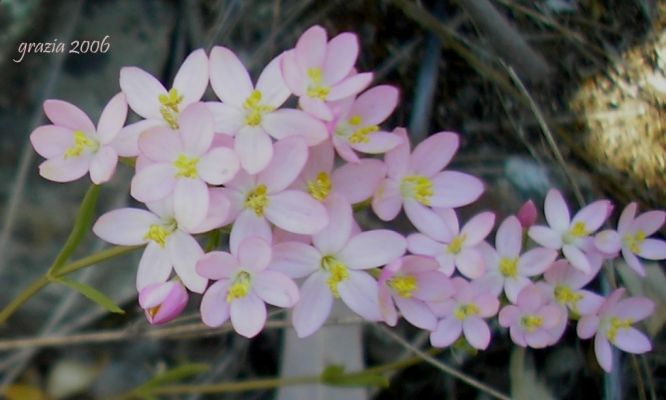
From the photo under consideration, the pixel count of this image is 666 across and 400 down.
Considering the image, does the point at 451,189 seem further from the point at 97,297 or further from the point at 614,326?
the point at 97,297

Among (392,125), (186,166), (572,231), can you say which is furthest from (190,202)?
(392,125)

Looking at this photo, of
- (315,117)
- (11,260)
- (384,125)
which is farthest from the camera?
(384,125)

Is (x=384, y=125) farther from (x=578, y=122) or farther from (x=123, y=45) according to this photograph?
(x=123, y=45)

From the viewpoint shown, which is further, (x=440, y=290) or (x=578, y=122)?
(x=578, y=122)

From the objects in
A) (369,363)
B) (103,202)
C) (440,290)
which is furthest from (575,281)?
(103,202)

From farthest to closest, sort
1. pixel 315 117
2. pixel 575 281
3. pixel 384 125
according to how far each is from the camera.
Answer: pixel 384 125 → pixel 575 281 → pixel 315 117

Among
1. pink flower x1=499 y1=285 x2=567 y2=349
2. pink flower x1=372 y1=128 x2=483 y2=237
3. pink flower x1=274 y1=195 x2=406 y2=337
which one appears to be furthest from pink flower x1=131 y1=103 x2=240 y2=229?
pink flower x1=499 y1=285 x2=567 y2=349
